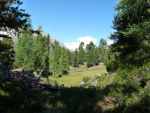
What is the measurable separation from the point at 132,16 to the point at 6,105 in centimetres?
1713

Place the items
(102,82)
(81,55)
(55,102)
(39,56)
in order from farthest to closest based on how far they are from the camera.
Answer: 1. (81,55)
2. (39,56)
3. (102,82)
4. (55,102)

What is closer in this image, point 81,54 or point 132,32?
point 132,32

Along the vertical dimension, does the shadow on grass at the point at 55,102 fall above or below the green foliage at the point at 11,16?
below

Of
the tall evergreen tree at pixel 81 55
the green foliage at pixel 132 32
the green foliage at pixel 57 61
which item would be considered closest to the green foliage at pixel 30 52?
the green foliage at pixel 57 61

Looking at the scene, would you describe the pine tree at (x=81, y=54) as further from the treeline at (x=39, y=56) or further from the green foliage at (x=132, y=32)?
the green foliage at (x=132, y=32)

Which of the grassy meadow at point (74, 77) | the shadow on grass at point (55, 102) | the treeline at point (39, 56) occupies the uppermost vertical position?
the treeline at point (39, 56)

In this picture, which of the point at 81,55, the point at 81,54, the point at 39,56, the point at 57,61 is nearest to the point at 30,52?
the point at 39,56

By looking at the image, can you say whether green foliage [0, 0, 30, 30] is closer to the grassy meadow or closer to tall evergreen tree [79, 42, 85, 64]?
the grassy meadow

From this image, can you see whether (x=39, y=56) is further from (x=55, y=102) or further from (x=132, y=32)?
(x=55, y=102)

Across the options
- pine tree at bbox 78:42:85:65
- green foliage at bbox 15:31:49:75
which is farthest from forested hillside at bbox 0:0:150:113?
pine tree at bbox 78:42:85:65

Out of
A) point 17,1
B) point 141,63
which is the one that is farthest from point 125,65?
point 17,1

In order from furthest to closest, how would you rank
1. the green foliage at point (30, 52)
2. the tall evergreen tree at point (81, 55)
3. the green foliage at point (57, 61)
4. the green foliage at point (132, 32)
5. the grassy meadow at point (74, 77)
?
1. the tall evergreen tree at point (81, 55)
2. the green foliage at point (57, 61)
3. the green foliage at point (30, 52)
4. the grassy meadow at point (74, 77)
5. the green foliage at point (132, 32)

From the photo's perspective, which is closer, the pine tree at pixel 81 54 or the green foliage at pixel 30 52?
the green foliage at pixel 30 52

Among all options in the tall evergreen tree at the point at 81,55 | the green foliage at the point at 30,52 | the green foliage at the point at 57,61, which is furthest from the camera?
the tall evergreen tree at the point at 81,55
